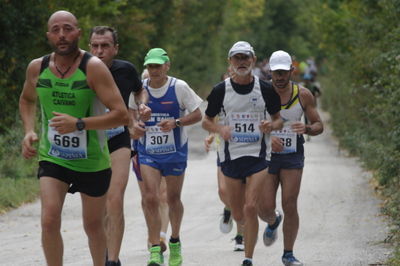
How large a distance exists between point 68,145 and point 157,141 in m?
3.17

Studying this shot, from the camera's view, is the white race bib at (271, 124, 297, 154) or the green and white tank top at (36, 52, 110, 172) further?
the white race bib at (271, 124, 297, 154)

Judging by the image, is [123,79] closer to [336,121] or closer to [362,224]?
[362,224]

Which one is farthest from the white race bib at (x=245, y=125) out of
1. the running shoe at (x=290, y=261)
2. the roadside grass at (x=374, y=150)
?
the roadside grass at (x=374, y=150)

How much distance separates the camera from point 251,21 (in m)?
71.9

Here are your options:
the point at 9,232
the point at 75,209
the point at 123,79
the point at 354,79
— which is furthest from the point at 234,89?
the point at 354,79

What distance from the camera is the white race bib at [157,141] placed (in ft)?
34.0

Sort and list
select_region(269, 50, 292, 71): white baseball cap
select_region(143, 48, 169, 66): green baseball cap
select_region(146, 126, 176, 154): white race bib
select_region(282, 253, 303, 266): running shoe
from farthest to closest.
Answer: select_region(146, 126, 176, 154): white race bib → select_region(143, 48, 169, 66): green baseball cap → select_region(282, 253, 303, 266): running shoe → select_region(269, 50, 292, 71): white baseball cap

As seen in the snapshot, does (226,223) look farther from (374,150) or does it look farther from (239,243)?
(374,150)

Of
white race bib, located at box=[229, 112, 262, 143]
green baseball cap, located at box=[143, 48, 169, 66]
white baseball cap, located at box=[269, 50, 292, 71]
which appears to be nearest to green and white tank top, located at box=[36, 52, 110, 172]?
white race bib, located at box=[229, 112, 262, 143]

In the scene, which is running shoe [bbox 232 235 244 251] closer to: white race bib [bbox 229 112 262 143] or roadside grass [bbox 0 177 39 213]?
white race bib [bbox 229 112 262 143]

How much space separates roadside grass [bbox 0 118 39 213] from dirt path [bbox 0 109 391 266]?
0.25 meters

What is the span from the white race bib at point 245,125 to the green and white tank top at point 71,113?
2457mm

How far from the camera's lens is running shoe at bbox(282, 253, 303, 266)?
33.2ft

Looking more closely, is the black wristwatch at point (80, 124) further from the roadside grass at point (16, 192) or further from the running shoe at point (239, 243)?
the roadside grass at point (16, 192)
